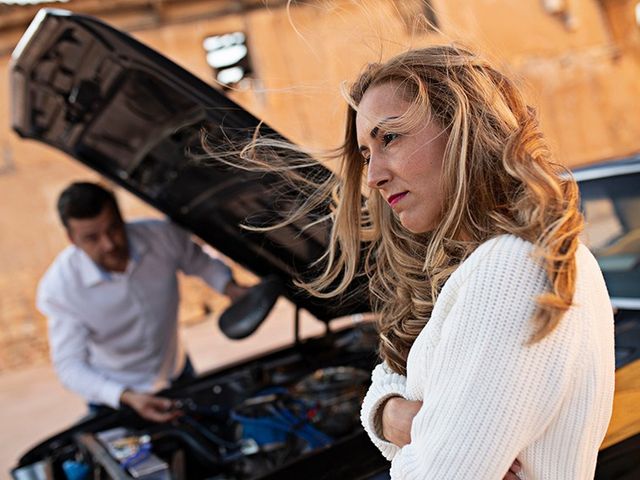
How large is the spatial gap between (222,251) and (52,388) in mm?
7758

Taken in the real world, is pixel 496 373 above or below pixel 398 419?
above

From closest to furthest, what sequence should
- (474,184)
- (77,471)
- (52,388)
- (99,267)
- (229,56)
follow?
(474,184), (77,471), (99,267), (52,388), (229,56)

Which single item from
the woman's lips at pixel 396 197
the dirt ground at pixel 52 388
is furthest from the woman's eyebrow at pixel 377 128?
the dirt ground at pixel 52 388

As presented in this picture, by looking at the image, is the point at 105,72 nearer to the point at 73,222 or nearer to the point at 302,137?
the point at 73,222

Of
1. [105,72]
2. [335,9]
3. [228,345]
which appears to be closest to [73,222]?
[105,72]

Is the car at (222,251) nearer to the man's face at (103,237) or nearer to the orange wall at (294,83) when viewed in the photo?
the man's face at (103,237)

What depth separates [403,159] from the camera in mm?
1314

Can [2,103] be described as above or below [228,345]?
above

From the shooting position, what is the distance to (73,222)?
127 inches

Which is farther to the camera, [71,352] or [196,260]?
[196,260]

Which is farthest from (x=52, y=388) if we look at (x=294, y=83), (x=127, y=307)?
(x=127, y=307)

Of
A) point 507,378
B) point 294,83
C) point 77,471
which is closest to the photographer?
point 507,378

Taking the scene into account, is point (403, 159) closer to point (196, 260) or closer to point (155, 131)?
point (155, 131)

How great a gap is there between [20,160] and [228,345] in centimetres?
511
